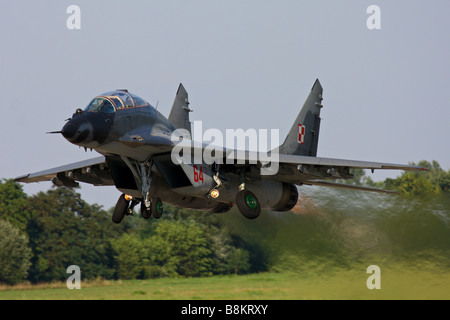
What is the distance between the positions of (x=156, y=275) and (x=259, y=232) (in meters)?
10.3

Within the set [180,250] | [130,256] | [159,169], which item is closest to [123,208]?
[159,169]

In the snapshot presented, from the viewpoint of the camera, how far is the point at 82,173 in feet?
67.5

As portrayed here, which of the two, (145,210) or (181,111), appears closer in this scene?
(145,210)

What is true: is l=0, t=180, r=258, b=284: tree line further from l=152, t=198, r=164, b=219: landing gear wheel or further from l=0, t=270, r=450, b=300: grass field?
l=152, t=198, r=164, b=219: landing gear wheel

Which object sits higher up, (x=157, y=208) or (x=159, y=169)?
(x=159, y=169)

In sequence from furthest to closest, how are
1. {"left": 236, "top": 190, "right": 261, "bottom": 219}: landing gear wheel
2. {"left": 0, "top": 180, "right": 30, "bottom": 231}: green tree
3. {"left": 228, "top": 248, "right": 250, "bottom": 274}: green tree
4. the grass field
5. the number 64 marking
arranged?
{"left": 0, "top": 180, "right": 30, "bottom": 231}: green tree < {"left": 228, "top": 248, "right": 250, "bottom": 274}: green tree < the grass field < {"left": 236, "top": 190, "right": 261, "bottom": 219}: landing gear wheel < the number 64 marking

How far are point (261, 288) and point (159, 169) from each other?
6547mm

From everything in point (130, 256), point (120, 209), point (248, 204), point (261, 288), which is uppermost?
point (248, 204)

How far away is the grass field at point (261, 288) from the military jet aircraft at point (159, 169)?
2402 millimetres

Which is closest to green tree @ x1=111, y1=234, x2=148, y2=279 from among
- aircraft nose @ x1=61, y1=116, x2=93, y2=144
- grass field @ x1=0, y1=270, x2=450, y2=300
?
grass field @ x1=0, y1=270, x2=450, y2=300

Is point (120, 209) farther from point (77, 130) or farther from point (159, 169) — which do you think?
point (77, 130)

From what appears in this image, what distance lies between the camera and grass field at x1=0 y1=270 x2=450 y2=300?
1988 centimetres

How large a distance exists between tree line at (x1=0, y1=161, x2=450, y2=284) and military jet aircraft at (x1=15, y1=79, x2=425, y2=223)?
4.73 metres
